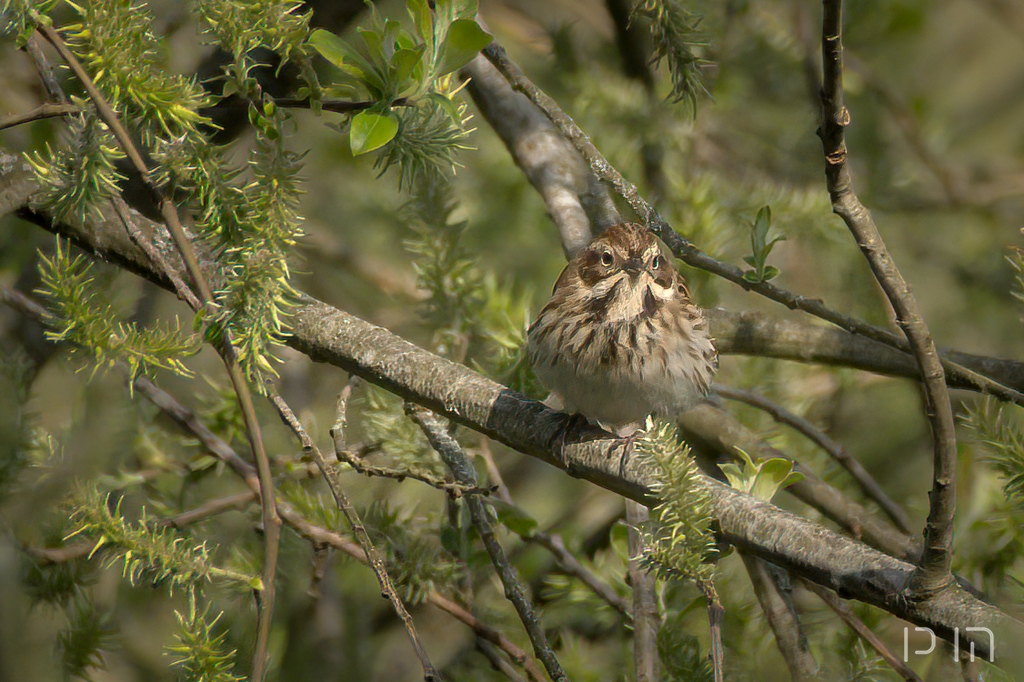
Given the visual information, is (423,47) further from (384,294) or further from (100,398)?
(384,294)

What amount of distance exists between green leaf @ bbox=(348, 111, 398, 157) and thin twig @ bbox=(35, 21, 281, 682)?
38 centimetres

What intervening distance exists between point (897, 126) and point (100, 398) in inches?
164

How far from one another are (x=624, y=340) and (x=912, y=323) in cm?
143

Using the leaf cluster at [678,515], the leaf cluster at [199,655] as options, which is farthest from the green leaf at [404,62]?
the leaf cluster at [199,655]

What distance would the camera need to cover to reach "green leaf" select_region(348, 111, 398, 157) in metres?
1.79

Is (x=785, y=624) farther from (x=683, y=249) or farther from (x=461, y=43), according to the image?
(x=461, y=43)

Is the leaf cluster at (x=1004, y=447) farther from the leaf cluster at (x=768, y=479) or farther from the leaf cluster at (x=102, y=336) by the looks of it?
the leaf cluster at (x=102, y=336)

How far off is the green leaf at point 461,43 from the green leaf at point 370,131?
159 millimetres

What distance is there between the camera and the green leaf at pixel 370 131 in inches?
70.4

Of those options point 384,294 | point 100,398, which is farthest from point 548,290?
point 100,398

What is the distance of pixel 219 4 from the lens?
171 centimetres

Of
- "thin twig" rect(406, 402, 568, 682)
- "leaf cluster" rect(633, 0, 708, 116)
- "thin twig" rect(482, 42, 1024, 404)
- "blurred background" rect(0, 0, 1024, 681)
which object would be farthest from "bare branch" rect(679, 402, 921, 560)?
"leaf cluster" rect(633, 0, 708, 116)

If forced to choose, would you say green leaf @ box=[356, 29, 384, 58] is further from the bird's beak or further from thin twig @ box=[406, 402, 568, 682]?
the bird's beak

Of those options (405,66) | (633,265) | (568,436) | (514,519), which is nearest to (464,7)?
(405,66)
